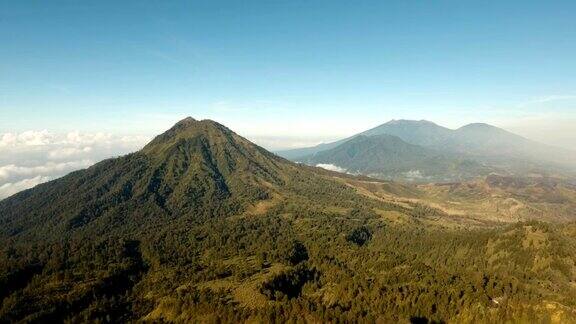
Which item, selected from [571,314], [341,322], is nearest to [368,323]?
[341,322]

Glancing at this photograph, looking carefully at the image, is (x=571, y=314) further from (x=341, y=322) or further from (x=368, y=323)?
(x=341, y=322)

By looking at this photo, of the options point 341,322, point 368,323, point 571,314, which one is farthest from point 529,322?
point 341,322

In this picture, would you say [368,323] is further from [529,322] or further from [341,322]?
[529,322]

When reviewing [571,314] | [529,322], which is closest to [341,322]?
[529,322]
